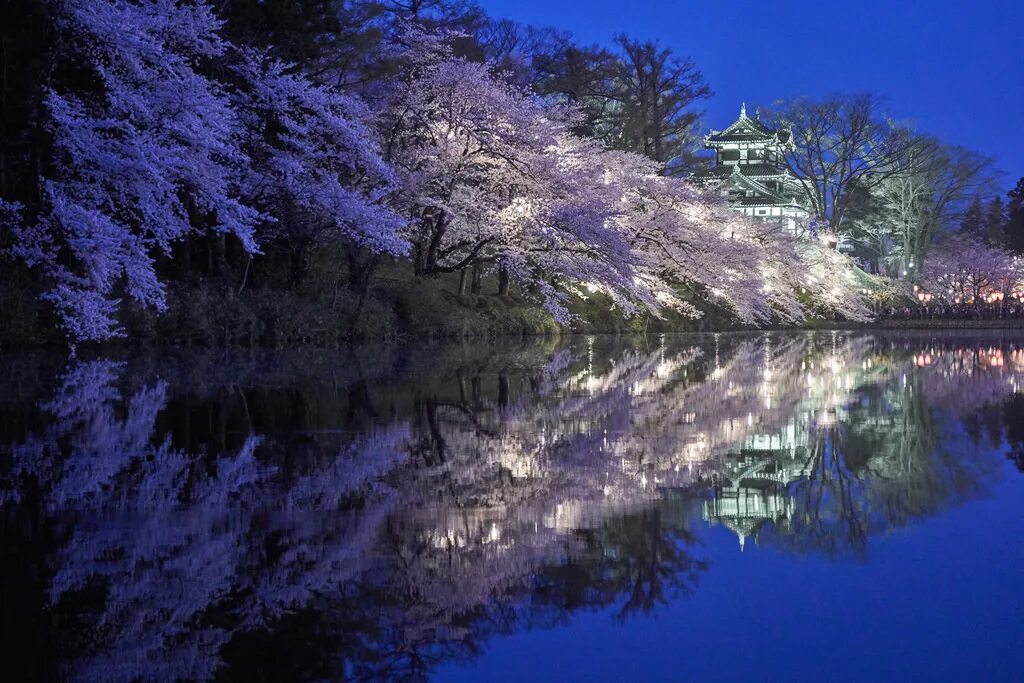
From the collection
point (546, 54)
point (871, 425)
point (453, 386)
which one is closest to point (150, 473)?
point (871, 425)

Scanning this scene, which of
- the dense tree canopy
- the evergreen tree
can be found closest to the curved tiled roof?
the evergreen tree

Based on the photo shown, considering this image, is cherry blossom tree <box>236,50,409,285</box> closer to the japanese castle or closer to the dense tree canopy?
the dense tree canopy

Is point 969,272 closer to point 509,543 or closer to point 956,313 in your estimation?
point 956,313

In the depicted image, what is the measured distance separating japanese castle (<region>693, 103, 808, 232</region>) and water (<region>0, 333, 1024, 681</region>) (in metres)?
57.0

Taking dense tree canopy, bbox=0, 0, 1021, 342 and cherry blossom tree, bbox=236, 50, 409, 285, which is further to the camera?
cherry blossom tree, bbox=236, 50, 409, 285

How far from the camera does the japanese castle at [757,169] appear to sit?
69750mm

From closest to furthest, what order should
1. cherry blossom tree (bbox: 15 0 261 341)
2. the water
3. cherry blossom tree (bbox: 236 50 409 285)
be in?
1. the water
2. cherry blossom tree (bbox: 15 0 261 341)
3. cherry blossom tree (bbox: 236 50 409 285)

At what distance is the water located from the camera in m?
2.94

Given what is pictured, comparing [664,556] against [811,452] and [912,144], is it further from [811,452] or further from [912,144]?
[912,144]

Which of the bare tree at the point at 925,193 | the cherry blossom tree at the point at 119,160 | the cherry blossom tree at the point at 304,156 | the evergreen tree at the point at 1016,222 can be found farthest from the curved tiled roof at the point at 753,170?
the cherry blossom tree at the point at 119,160

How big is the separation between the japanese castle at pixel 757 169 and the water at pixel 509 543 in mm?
57007

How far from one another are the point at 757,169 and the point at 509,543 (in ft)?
245

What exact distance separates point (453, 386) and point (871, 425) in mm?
5302

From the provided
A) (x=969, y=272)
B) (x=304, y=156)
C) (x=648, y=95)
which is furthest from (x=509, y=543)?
(x=969, y=272)
